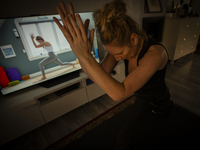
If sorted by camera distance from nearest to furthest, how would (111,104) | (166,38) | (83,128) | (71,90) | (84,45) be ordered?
(84,45), (83,128), (71,90), (111,104), (166,38)

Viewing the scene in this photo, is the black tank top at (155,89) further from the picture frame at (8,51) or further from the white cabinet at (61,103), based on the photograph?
the picture frame at (8,51)

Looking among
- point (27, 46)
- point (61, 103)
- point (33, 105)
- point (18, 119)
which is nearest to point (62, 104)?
point (61, 103)

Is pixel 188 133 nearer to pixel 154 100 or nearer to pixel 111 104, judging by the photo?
pixel 154 100

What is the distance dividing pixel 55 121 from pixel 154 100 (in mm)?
1500

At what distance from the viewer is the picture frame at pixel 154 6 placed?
243 cm

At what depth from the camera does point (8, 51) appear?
1.26 m

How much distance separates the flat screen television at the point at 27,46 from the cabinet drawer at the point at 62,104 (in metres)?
0.35

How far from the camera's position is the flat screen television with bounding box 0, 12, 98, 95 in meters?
1.22

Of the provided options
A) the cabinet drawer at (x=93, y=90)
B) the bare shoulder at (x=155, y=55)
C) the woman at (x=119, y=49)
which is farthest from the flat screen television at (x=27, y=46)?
the bare shoulder at (x=155, y=55)

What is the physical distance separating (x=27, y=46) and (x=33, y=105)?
2.37 feet

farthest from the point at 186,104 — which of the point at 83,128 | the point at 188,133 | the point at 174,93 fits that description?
the point at 83,128

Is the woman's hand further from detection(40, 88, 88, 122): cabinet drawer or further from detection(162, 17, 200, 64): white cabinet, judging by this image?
detection(162, 17, 200, 64): white cabinet

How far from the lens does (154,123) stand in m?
0.91

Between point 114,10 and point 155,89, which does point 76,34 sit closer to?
point 114,10
